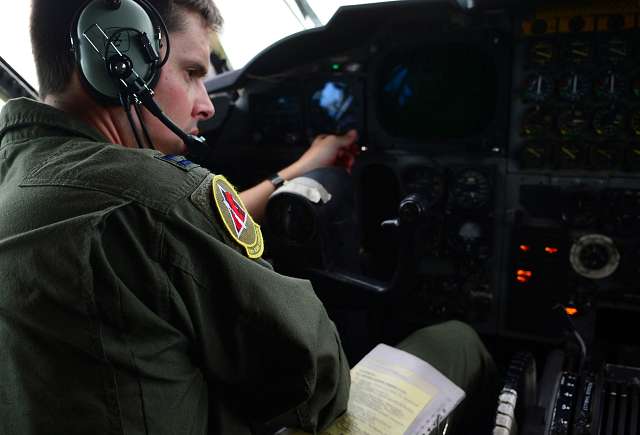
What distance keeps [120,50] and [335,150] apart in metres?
1.31

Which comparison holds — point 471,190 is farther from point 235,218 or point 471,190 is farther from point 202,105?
point 235,218

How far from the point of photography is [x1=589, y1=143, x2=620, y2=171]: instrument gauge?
1780 mm

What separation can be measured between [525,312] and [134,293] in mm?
1764

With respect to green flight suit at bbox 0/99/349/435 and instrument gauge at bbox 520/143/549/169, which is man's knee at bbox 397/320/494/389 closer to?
green flight suit at bbox 0/99/349/435

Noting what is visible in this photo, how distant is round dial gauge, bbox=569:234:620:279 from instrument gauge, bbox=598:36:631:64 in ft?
1.92

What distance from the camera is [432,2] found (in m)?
1.66

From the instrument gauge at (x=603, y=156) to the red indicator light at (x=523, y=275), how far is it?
449mm

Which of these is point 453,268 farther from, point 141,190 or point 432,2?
point 141,190

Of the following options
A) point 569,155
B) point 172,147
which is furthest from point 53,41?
point 569,155

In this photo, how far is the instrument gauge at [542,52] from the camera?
5.84 feet

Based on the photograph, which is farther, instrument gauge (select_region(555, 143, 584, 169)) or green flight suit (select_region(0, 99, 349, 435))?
instrument gauge (select_region(555, 143, 584, 169))

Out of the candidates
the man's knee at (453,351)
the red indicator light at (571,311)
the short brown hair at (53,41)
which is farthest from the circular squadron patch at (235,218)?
the red indicator light at (571,311)

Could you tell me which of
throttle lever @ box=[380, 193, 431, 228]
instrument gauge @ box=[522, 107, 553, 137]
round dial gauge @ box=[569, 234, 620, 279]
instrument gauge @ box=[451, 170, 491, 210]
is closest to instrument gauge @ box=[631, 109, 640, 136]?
instrument gauge @ box=[522, 107, 553, 137]

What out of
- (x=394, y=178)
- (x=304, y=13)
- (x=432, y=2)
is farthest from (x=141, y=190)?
(x=304, y=13)
